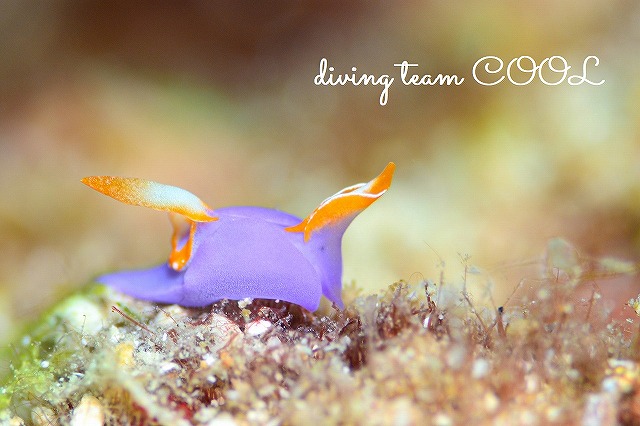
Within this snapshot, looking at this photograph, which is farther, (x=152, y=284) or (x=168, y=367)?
(x=152, y=284)

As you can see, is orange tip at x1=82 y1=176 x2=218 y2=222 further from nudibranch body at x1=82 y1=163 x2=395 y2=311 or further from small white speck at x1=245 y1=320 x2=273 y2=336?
small white speck at x1=245 y1=320 x2=273 y2=336

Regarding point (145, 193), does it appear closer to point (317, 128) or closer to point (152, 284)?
point (152, 284)

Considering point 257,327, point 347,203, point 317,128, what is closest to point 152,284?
point 257,327

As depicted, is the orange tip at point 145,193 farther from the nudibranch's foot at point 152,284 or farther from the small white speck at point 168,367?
the small white speck at point 168,367

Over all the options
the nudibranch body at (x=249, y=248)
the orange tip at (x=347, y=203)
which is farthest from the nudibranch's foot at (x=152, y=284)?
the orange tip at (x=347, y=203)

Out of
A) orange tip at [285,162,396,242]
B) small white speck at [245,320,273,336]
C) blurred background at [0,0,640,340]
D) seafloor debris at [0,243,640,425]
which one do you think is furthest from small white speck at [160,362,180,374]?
blurred background at [0,0,640,340]

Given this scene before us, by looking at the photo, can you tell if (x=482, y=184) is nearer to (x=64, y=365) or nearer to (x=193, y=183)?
(x=193, y=183)

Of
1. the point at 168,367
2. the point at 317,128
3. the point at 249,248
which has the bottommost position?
the point at 168,367
